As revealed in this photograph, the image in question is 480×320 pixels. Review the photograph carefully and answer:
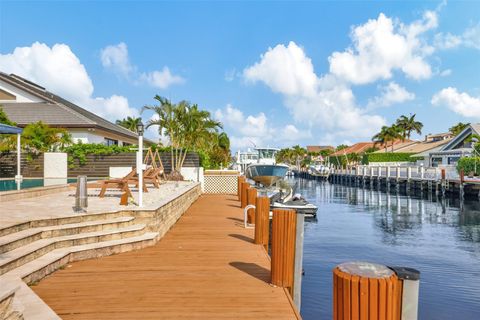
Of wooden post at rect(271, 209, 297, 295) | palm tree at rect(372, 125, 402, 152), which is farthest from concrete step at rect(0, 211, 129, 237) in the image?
palm tree at rect(372, 125, 402, 152)

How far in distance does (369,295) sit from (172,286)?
333 cm

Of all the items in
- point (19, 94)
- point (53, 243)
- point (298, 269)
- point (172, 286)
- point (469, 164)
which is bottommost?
point (172, 286)

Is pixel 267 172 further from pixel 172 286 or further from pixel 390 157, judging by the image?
pixel 390 157

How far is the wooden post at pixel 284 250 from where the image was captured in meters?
5.59

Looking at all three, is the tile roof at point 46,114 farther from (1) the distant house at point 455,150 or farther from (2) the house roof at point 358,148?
(2) the house roof at point 358,148

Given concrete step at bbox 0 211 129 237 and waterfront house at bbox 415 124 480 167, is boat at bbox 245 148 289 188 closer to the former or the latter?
waterfront house at bbox 415 124 480 167

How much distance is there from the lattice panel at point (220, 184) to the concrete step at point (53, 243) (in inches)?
607

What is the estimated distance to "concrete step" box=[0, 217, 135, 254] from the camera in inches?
230

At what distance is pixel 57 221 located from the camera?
7184mm

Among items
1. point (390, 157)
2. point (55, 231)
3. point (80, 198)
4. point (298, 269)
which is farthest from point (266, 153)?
point (298, 269)

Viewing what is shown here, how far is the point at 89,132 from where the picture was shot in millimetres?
27625

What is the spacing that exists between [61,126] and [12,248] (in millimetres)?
23128

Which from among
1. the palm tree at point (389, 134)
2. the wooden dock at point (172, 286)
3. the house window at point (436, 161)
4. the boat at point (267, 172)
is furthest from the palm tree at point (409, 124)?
the wooden dock at point (172, 286)

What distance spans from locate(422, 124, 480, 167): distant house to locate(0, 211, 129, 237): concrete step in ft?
151
